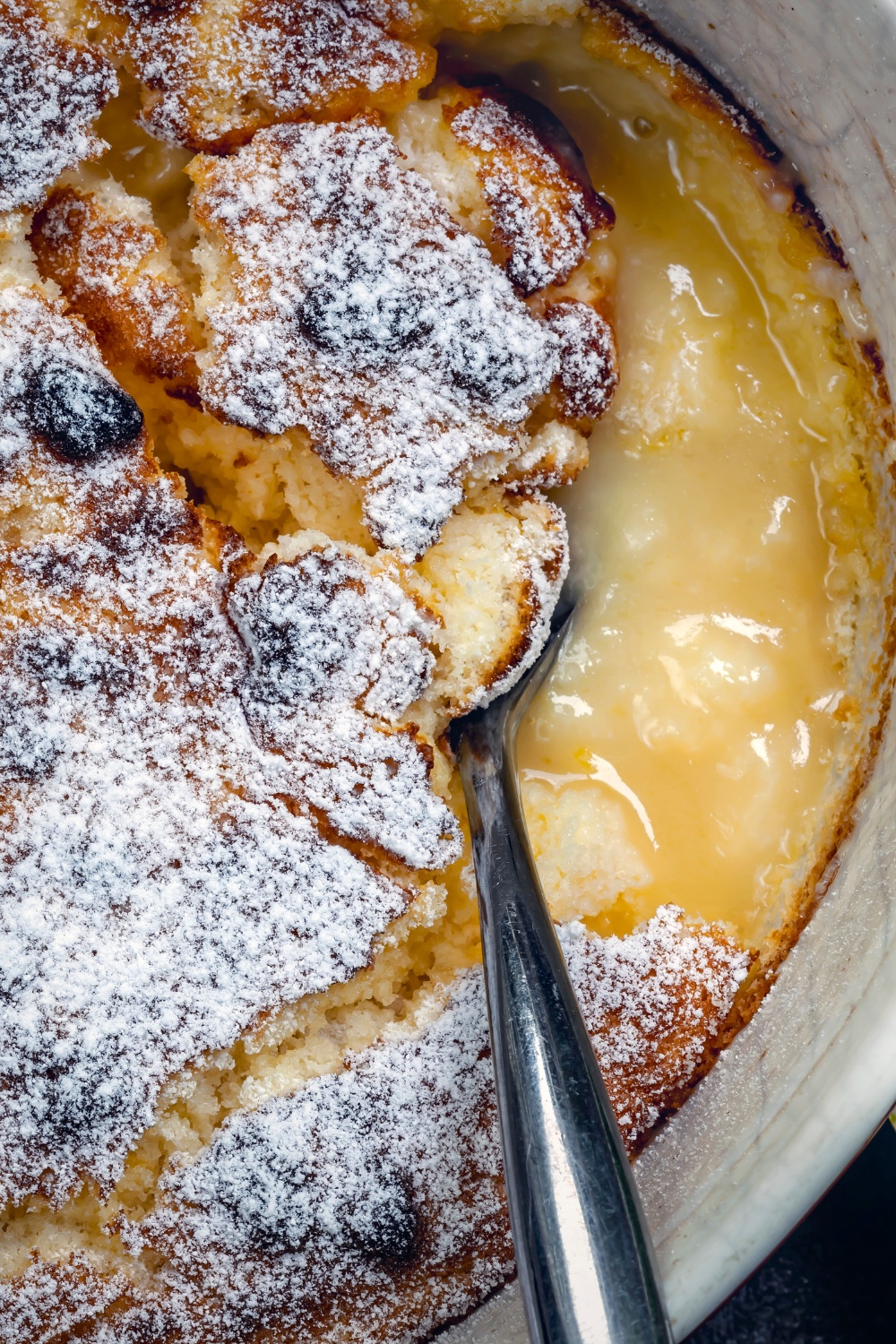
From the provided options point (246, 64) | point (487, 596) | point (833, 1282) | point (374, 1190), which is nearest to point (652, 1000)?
point (374, 1190)

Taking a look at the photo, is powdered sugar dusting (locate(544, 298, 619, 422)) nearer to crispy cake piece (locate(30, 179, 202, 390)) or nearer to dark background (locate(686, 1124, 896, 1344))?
crispy cake piece (locate(30, 179, 202, 390))

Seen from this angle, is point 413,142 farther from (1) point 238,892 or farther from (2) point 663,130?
(1) point 238,892

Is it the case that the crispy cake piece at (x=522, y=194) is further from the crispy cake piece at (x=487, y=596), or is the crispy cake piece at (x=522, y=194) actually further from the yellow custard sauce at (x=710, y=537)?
the crispy cake piece at (x=487, y=596)

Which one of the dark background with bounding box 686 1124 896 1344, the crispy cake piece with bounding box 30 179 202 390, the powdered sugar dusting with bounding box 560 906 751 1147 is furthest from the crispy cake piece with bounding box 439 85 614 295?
the dark background with bounding box 686 1124 896 1344

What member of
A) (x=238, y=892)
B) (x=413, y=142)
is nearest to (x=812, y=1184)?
(x=238, y=892)

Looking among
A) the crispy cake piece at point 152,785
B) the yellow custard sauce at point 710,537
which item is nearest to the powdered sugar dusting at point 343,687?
the crispy cake piece at point 152,785

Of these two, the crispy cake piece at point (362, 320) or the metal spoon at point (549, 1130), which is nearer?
the metal spoon at point (549, 1130)
